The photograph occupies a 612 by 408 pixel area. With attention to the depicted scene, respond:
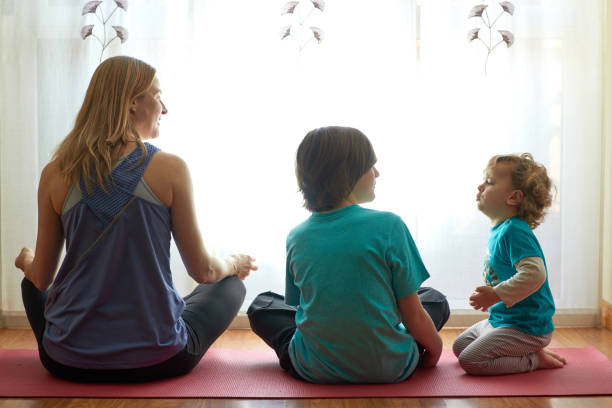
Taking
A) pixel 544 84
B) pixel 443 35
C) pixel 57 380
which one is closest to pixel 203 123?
pixel 443 35

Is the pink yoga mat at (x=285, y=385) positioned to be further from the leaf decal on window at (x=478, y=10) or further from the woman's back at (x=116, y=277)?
Result: the leaf decal on window at (x=478, y=10)

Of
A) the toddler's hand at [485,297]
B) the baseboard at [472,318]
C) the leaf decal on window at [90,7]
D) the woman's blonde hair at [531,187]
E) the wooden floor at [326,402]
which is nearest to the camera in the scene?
the wooden floor at [326,402]

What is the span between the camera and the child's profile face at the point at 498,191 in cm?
206

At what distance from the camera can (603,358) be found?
215 centimetres

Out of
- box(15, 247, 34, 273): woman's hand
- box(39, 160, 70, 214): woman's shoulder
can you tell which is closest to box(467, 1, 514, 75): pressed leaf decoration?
box(39, 160, 70, 214): woman's shoulder

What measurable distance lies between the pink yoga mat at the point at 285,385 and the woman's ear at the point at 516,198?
1.66 ft

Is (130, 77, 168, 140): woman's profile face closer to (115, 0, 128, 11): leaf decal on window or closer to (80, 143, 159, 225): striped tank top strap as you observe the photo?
(80, 143, 159, 225): striped tank top strap

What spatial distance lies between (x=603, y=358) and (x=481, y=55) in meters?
1.21

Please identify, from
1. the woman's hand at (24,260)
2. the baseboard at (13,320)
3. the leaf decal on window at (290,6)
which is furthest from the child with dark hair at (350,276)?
the baseboard at (13,320)

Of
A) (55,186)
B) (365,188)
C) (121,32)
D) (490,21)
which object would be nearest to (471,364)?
(365,188)

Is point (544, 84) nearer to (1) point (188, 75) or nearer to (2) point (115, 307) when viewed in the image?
(1) point (188, 75)

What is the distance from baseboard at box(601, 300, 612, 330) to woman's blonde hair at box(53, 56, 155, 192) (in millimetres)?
1933

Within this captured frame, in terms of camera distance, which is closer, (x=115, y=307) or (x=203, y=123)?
(x=115, y=307)

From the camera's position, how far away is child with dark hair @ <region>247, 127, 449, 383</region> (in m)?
1.76
